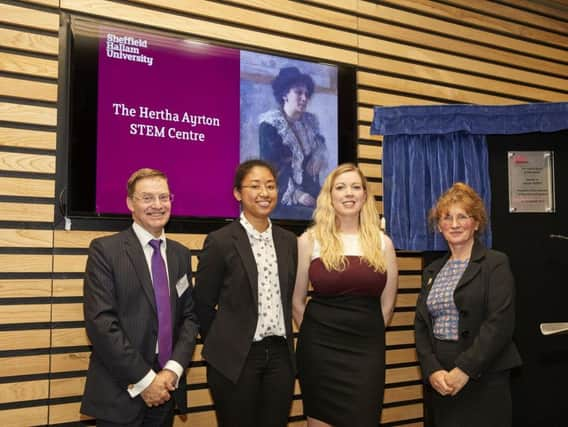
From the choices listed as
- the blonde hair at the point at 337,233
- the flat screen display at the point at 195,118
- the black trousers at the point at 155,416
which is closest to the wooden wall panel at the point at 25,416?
the black trousers at the point at 155,416

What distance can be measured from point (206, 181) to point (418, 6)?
2503 millimetres

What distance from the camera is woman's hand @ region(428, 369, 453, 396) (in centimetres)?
282

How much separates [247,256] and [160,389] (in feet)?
2.33

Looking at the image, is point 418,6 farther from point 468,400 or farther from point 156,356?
point 156,356

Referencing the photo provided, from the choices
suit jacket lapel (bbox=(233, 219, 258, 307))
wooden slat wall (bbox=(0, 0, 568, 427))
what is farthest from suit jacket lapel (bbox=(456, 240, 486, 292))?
wooden slat wall (bbox=(0, 0, 568, 427))

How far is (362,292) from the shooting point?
2.93m

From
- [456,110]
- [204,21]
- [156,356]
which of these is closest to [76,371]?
[156,356]

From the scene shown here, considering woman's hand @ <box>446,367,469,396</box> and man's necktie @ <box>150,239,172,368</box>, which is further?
woman's hand @ <box>446,367,469,396</box>

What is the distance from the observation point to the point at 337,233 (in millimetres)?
3117

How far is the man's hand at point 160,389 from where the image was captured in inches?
98.2

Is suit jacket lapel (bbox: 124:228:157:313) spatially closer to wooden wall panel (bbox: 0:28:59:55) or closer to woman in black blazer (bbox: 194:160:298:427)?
woman in black blazer (bbox: 194:160:298:427)

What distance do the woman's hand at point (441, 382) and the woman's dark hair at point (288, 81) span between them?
211 centimetres

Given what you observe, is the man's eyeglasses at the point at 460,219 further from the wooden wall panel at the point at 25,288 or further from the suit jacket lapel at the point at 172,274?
the wooden wall panel at the point at 25,288

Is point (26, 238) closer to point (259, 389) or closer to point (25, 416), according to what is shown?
Answer: point (25, 416)
